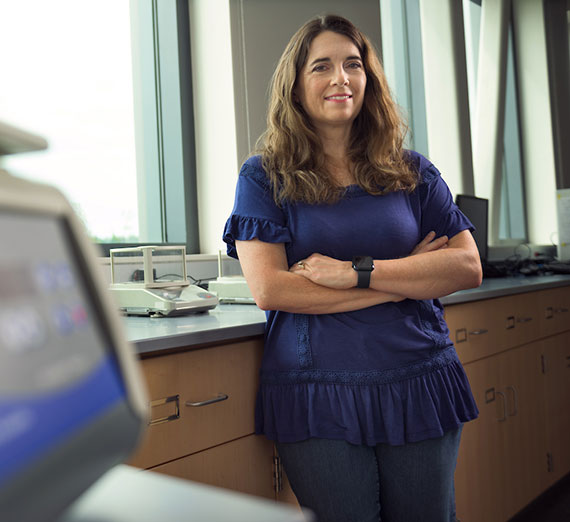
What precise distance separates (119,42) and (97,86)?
0.23 meters

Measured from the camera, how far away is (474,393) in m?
2.11

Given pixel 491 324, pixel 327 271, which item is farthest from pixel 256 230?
pixel 491 324

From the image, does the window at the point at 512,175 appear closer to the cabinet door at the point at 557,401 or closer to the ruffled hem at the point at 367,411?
the cabinet door at the point at 557,401

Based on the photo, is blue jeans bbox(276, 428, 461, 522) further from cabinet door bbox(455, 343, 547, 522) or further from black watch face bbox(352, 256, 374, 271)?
cabinet door bbox(455, 343, 547, 522)

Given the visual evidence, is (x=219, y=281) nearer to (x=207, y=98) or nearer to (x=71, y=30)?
(x=207, y=98)

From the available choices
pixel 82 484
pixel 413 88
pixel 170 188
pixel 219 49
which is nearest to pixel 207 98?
pixel 219 49

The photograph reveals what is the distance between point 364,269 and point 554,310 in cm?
176

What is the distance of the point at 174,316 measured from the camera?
61.1 inches

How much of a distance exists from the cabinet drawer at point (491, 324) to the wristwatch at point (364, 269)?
2.47ft

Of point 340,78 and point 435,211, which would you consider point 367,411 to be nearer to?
point 435,211

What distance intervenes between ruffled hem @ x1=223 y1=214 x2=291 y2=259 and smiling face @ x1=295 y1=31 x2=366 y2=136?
304mm

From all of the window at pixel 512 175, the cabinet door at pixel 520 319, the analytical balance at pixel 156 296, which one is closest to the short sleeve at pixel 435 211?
the analytical balance at pixel 156 296

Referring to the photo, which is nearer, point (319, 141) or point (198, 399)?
point (198, 399)

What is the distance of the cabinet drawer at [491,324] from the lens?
2020 millimetres
